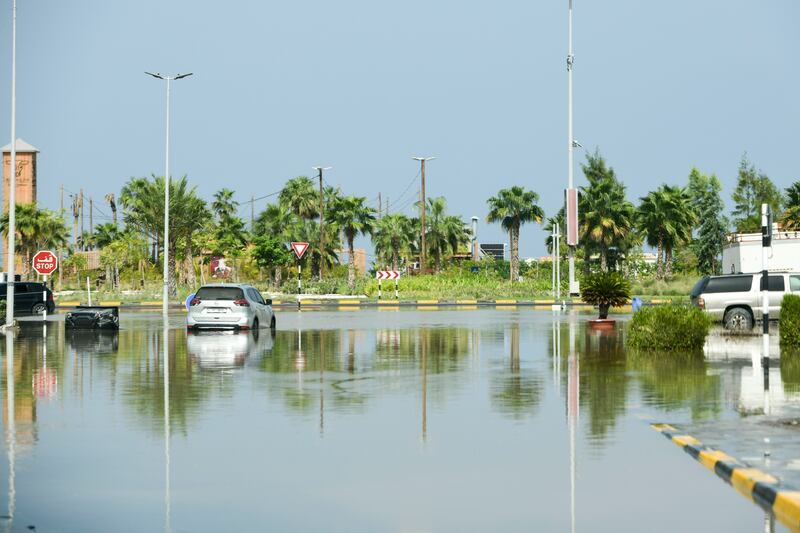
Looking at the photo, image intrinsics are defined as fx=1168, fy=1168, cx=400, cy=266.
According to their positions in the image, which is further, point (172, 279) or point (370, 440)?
point (172, 279)

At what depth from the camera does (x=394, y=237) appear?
115 metres

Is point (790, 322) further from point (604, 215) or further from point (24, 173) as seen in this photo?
point (24, 173)

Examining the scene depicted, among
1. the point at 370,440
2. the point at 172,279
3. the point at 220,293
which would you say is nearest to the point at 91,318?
the point at 220,293

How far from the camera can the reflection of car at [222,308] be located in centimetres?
3397

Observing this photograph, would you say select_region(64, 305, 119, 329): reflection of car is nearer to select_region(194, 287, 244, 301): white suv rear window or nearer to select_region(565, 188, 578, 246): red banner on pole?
select_region(194, 287, 244, 301): white suv rear window

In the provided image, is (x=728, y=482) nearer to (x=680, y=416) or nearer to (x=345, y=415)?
(x=680, y=416)

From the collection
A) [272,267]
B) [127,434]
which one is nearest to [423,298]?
[272,267]

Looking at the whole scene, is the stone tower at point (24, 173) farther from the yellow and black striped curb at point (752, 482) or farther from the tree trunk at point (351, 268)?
the yellow and black striped curb at point (752, 482)

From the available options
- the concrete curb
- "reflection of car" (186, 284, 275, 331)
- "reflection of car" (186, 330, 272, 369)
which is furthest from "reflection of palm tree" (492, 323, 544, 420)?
the concrete curb

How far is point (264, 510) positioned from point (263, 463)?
2.16 m

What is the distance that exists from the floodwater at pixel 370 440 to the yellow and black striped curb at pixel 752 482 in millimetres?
138

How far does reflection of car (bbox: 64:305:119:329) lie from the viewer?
118 ft

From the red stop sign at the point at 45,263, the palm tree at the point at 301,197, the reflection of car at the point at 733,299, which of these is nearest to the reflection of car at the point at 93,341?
the reflection of car at the point at 733,299

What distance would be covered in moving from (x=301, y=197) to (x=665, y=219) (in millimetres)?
34840
